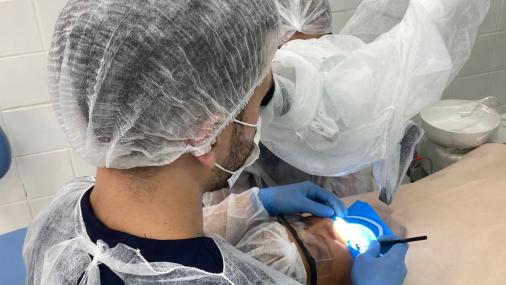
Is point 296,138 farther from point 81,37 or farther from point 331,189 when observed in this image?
point 81,37

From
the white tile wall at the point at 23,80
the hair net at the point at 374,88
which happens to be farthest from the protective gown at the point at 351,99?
the white tile wall at the point at 23,80

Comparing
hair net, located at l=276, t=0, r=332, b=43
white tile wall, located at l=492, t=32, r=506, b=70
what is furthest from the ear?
white tile wall, located at l=492, t=32, r=506, b=70

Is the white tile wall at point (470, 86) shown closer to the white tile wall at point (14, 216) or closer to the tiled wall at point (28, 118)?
the tiled wall at point (28, 118)

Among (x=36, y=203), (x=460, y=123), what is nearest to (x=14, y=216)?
(x=36, y=203)

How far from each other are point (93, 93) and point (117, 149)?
9 cm

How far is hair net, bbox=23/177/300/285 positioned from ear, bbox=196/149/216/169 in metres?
0.14

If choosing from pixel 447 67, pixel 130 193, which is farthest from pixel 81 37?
pixel 447 67

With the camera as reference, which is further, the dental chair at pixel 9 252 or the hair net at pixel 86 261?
the dental chair at pixel 9 252

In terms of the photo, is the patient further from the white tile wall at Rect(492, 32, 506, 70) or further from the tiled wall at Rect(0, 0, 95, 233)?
the white tile wall at Rect(492, 32, 506, 70)

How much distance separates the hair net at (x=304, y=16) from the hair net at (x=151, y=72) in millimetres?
518

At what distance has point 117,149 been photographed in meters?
0.71

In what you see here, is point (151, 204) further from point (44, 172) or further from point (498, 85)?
point (498, 85)

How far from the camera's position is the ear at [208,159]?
763 millimetres

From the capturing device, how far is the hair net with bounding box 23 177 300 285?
2.35ft
